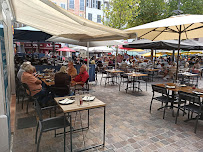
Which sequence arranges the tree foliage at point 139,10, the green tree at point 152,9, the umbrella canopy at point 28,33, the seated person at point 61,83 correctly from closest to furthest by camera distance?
the seated person at point 61,83, the umbrella canopy at point 28,33, the tree foliage at point 139,10, the green tree at point 152,9

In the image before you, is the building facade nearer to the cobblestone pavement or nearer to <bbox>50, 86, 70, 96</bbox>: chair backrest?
<bbox>50, 86, 70, 96</bbox>: chair backrest

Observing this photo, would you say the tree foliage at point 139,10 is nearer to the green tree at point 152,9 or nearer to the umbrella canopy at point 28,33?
the green tree at point 152,9

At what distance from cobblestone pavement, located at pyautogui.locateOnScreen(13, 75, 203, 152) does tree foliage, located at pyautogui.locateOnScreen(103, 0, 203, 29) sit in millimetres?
7923

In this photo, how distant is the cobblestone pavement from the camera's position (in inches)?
127

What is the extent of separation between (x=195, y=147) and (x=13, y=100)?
219 inches

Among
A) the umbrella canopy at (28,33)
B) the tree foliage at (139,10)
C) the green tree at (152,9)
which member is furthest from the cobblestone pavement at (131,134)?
the green tree at (152,9)

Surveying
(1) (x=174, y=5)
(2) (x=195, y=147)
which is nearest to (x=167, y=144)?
(2) (x=195, y=147)

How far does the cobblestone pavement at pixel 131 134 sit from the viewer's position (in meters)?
3.23

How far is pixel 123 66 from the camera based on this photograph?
13188mm

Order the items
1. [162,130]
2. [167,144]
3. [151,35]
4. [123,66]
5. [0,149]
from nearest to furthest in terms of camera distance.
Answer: [0,149] → [167,144] → [162,130] → [151,35] → [123,66]

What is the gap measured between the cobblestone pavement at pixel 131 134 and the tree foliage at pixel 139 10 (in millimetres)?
7923

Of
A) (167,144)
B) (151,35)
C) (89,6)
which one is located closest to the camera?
(167,144)

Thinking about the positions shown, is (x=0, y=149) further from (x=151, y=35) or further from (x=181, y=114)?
(x=151, y=35)

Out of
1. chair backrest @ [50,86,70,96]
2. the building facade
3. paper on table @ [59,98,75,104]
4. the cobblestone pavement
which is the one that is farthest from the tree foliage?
the building facade
